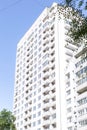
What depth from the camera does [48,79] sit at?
325 feet

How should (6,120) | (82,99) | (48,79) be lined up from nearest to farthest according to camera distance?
(82,99) < (6,120) < (48,79)

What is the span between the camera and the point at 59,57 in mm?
97000

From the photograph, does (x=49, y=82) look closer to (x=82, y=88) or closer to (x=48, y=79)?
(x=48, y=79)

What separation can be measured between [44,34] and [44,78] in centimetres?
1702

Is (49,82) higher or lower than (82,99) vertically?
higher

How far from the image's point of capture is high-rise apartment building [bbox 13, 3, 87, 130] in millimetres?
86062

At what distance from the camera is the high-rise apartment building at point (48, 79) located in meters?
86.1

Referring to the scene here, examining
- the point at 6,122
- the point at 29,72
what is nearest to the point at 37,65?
the point at 29,72

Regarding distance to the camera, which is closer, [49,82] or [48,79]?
[49,82]

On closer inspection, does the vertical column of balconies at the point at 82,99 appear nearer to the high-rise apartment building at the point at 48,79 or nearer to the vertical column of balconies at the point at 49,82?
the high-rise apartment building at the point at 48,79

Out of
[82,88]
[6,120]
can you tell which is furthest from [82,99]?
[6,120]

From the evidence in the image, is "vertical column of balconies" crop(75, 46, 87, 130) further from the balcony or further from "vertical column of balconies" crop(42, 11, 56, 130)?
"vertical column of balconies" crop(42, 11, 56, 130)

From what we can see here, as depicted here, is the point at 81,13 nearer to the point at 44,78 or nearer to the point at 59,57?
the point at 59,57

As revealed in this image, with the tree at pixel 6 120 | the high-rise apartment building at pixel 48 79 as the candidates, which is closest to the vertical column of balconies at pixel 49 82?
the high-rise apartment building at pixel 48 79
